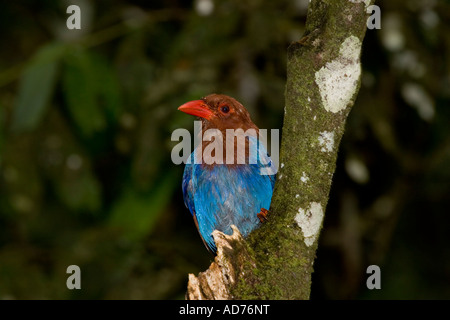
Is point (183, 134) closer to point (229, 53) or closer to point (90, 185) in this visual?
point (229, 53)

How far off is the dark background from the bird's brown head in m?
0.51

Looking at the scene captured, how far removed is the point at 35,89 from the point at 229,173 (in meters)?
1.79

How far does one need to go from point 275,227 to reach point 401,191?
4191 mm

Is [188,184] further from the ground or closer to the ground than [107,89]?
closer to the ground

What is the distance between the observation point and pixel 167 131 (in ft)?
15.2

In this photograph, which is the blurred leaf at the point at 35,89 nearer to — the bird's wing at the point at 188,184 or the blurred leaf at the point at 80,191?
the blurred leaf at the point at 80,191

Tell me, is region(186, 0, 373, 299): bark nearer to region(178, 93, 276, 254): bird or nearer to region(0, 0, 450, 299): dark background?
region(178, 93, 276, 254): bird

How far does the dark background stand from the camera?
4629 millimetres

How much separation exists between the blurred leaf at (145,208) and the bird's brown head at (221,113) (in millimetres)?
1640

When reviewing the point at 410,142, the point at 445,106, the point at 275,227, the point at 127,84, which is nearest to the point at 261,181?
the point at 275,227

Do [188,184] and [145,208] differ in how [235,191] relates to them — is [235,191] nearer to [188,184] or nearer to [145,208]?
[188,184]

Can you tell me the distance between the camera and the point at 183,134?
4.47 meters

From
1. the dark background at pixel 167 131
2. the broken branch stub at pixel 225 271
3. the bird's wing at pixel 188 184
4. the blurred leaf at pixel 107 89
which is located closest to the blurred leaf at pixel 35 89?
the dark background at pixel 167 131

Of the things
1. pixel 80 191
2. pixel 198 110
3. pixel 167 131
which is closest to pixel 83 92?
pixel 167 131
